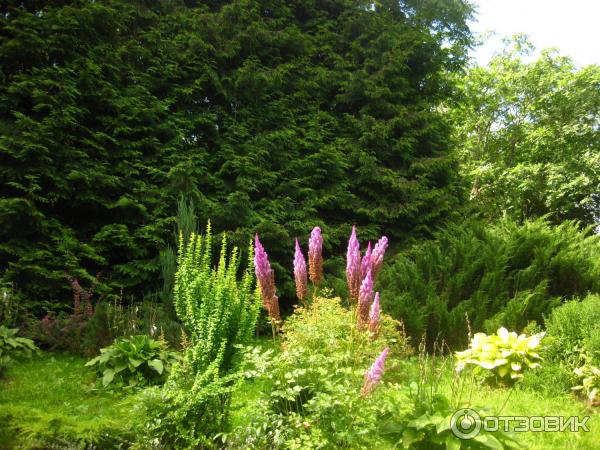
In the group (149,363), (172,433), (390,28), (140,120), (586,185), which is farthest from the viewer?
(586,185)

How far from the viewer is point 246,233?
6621 mm

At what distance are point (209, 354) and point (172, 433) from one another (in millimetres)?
487

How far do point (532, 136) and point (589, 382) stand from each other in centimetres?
1400

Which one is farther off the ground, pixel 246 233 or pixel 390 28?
pixel 390 28

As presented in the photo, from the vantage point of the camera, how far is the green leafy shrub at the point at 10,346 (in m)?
4.22

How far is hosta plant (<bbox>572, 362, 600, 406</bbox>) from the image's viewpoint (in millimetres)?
3367

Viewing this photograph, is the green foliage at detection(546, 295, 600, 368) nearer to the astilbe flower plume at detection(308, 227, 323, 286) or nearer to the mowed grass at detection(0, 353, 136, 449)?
the astilbe flower plume at detection(308, 227, 323, 286)

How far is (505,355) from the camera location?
10.2ft

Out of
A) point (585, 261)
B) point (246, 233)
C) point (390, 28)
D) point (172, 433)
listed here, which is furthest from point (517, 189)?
point (172, 433)

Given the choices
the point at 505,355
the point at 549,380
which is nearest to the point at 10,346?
the point at 505,355

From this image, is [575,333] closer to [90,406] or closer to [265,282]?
[265,282]

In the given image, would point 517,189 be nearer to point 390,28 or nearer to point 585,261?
point 390,28

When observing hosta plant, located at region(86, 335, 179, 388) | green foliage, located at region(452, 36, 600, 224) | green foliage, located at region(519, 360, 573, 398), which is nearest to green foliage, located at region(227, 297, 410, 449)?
hosta plant, located at region(86, 335, 179, 388)

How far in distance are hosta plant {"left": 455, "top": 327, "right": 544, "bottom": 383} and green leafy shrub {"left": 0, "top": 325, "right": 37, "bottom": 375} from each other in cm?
420
